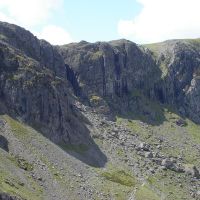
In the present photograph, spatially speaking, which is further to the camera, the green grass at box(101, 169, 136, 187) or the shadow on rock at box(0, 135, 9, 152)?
the green grass at box(101, 169, 136, 187)

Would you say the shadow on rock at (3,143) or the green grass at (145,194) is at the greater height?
the shadow on rock at (3,143)

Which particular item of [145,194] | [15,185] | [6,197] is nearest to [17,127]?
[15,185]

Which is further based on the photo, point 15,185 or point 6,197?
point 15,185

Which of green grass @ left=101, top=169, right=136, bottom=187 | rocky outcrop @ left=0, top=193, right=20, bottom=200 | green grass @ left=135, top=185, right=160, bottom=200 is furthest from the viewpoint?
green grass @ left=101, top=169, right=136, bottom=187

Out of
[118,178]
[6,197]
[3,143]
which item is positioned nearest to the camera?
[6,197]

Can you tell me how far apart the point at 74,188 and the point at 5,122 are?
3910 centimetres

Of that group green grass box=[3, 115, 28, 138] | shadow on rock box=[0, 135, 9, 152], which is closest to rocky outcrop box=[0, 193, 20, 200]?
shadow on rock box=[0, 135, 9, 152]

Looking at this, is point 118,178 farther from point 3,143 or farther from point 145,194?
point 3,143

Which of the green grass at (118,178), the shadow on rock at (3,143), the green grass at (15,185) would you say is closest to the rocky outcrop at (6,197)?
A: the green grass at (15,185)

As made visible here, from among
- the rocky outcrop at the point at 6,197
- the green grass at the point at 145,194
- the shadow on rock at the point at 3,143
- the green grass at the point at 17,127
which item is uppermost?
the green grass at the point at 17,127

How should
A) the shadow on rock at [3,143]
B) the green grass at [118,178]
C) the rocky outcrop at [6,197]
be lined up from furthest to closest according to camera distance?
the green grass at [118,178], the shadow on rock at [3,143], the rocky outcrop at [6,197]

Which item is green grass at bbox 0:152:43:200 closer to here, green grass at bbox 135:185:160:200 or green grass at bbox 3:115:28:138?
green grass at bbox 3:115:28:138

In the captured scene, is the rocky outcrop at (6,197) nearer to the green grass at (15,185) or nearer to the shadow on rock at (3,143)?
the green grass at (15,185)

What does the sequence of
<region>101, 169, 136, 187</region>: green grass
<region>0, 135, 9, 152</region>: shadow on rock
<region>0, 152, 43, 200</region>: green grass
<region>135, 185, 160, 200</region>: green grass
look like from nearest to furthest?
<region>0, 152, 43, 200</region>: green grass
<region>0, 135, 9, 152</region>: shadow on rock
<region>135, 185, 160, 200</region>: green grass
<region>101, 169, 136, 187</region>: green grass
